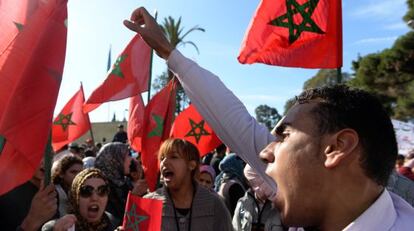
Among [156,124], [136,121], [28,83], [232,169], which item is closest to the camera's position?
[28,83]

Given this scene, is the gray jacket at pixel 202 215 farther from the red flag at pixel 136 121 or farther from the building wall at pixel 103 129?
the building wall at pixel 103 129

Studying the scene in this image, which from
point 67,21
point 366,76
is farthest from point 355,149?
point 366,76

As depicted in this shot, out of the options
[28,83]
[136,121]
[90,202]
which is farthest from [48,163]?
[136,121]

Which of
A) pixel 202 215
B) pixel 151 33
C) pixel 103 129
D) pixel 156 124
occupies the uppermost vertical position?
pixel 151 33

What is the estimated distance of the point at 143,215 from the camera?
8.79ft

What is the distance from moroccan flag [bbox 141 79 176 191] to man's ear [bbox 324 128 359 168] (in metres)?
3.96

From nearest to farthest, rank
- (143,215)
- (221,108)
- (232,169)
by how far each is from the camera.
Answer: (221,108) < (143,215) < (232,169)

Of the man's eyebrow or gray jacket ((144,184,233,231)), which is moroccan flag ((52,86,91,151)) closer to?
gray jacket ((144,184,233,231))

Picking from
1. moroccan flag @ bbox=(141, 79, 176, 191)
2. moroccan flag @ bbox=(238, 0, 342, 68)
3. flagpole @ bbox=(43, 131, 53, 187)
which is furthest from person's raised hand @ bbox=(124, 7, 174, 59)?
moroccan flag @ bbox=(141, 79, 176, 191)

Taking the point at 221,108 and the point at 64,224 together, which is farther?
the point at 64,224

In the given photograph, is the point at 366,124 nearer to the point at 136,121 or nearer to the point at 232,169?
the point at 232,169

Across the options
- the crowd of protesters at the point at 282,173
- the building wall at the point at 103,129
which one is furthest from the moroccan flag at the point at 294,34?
the building wall at the point at 103,129

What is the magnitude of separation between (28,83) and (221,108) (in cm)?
123

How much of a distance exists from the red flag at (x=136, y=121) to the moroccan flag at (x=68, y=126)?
1.48 metres
